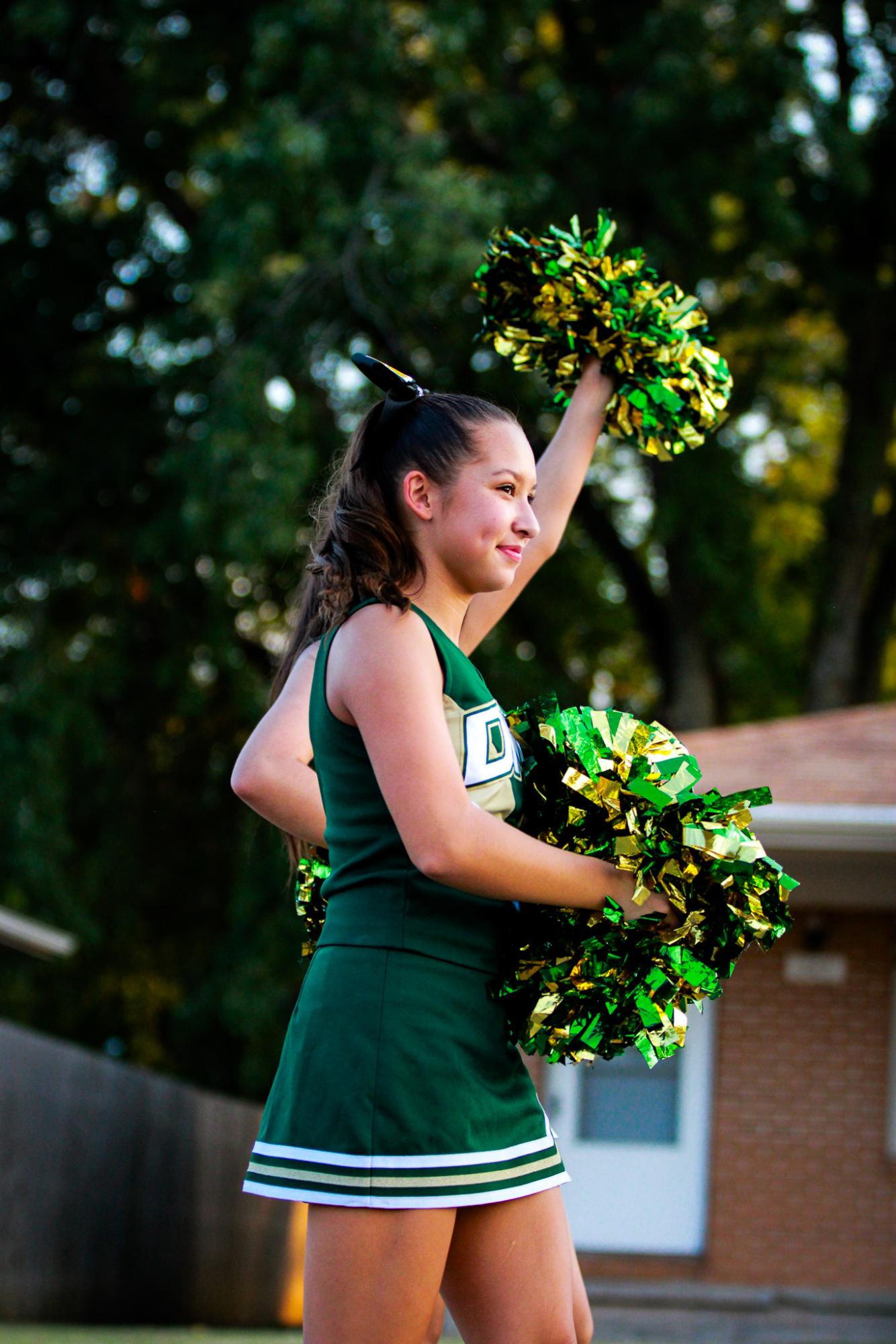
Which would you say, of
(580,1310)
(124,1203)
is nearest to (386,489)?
(580,1310)

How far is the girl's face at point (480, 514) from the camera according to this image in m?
1.83

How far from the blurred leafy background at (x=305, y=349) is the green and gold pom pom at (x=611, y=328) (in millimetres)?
7835

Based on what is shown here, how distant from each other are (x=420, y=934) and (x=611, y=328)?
1.20 m

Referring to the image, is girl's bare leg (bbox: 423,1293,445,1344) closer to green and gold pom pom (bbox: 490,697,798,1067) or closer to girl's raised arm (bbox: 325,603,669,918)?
green and gold pom pom (bbox: 490,697,798,1067)

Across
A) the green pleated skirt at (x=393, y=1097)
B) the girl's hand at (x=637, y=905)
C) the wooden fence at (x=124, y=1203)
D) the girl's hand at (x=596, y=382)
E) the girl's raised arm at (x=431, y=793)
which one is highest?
the girl's hand at (x=596, y=382)

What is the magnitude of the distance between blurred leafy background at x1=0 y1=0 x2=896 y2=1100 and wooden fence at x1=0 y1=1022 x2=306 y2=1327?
40.4 inches

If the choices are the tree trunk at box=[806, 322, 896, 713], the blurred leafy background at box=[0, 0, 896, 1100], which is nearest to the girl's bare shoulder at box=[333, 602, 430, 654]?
the blurred leafy background at box=[0, 0, 896, 1100]

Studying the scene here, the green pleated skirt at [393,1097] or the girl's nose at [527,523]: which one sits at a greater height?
the girl's nose at [527,523]

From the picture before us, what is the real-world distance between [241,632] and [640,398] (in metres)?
11.8

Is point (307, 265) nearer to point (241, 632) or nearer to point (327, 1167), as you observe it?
point (241, 632)

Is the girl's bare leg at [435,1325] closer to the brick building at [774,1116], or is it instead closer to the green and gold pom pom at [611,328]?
the green and gold pom pom at [611,328]

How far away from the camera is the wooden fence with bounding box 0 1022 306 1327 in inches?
358

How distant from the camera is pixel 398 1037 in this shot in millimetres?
1651

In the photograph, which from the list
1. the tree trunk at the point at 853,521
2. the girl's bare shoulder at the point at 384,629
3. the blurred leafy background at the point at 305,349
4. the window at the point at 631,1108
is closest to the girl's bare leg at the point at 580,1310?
the girl's bare shoulder at the point at 384,629
